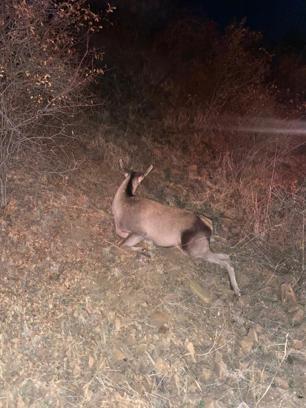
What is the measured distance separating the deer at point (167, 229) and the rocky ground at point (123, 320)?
18 centimetres

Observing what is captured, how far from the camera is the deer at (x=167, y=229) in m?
6.74

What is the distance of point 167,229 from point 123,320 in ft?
4.93

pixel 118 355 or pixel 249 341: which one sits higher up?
pixel 118 355

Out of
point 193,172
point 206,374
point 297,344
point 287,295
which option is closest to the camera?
point 206,374

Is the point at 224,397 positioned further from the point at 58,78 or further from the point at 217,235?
the point at 58,78

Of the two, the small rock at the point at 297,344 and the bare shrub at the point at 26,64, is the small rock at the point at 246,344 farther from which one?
the bare shrub at the point at 26,64

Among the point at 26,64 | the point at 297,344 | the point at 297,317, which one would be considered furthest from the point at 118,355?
the point at 26,64

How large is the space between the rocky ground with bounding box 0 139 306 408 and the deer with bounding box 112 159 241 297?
0.59 ft

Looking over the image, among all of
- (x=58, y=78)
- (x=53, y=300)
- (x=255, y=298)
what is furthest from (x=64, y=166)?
(x=255, y=298)

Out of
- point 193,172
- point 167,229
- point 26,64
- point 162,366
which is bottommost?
point 193,172

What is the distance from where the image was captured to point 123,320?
5.74 m

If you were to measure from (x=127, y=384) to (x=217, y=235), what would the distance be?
10.6ft

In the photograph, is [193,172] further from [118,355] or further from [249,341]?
[118,355]

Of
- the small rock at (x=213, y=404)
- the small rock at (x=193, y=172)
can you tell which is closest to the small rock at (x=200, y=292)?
the small rock at (x=213, y=404)
